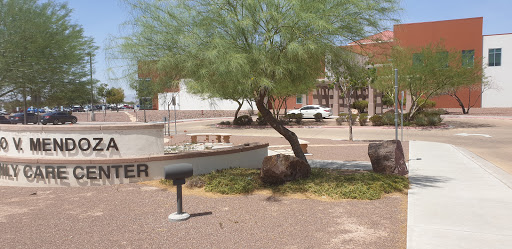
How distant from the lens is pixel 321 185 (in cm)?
845

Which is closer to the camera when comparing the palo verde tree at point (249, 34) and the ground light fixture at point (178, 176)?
the ground light fixture at point (178, 176)

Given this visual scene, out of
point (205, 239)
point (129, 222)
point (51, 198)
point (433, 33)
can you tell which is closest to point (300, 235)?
point (205, 239)

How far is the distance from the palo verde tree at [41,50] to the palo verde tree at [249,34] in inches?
618

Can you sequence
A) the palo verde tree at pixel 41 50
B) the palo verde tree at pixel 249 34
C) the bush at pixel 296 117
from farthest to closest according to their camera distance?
the bush at pixel 296 117 → the palo verde tree at pixel 41 50 → the palo verde tree at pixel 249 34

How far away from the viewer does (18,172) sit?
30.7 ft

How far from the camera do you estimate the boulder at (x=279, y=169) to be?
340 inches

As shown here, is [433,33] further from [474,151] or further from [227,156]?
[227,156]

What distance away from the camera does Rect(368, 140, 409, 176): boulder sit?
387 inches

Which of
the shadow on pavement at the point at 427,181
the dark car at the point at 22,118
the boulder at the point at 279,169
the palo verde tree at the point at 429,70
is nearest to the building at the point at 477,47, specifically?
the palo verde tree at the point at 429,70

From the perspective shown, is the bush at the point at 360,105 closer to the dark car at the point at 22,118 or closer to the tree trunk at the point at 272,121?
the dark car at the point at 22,118

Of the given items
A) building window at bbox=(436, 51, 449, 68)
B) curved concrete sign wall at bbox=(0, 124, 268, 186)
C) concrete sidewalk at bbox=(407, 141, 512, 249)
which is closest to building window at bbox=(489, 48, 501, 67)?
building window at bbox=(436, 51, 449, 68)

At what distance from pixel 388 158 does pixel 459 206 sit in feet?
10.2

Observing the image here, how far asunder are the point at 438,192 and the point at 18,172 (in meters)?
10.0

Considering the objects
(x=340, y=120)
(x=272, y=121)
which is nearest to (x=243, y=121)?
(x=340, y=120)
